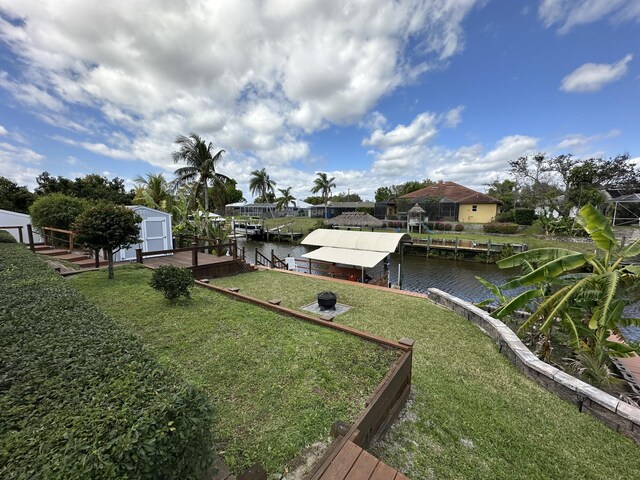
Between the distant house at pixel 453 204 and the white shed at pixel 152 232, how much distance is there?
31138mm

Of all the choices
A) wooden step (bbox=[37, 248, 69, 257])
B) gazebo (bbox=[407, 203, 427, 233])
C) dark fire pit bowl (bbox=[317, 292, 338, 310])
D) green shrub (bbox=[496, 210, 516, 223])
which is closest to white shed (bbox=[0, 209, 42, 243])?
wooden step (bbox=[37, 248, 69, 257])

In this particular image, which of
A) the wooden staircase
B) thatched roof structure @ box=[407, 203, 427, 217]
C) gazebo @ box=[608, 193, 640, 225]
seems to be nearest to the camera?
the wooden staircase

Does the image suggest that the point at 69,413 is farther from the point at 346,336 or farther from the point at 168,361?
the point at 346,336

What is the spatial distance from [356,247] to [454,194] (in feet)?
103

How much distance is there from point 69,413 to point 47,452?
32 centimetres

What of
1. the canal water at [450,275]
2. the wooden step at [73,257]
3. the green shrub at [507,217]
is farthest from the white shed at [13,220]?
the green shrub at [507,217]

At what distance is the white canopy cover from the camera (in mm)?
12414

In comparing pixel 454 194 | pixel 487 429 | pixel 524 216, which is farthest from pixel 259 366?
pixel 454 194

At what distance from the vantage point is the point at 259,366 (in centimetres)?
404

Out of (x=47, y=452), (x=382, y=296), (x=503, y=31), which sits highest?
(x=503, y=31)

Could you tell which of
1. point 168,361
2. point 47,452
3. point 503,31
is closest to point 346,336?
point 168,361

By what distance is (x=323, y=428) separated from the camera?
9.89ft

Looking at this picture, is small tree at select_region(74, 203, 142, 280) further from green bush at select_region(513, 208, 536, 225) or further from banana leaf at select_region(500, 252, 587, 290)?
green bush at select_region(513, 208, 536, 225)

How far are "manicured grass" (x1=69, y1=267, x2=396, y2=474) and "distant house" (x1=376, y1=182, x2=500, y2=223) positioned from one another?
116 ft
